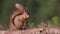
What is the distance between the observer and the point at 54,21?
5.73 meters

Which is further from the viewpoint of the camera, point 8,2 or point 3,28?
point 8,2

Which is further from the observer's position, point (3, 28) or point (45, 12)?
point (45, 12)

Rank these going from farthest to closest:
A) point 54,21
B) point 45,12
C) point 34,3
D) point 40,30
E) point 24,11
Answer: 1. point 34,3
2. point 45,12
3. point 54,21
4. point 24,11
5. point 40,30

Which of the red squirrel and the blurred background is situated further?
the blurred background

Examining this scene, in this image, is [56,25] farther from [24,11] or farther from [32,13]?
[32,13]

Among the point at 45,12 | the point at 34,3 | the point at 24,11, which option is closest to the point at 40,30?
the point at 24,11

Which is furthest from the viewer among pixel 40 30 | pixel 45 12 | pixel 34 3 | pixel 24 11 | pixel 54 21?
pixel 34 3

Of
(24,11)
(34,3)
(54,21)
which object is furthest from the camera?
(34,3)

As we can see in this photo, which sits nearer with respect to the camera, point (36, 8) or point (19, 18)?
point (19, 18)

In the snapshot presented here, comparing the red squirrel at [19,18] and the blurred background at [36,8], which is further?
the blurred background at [36,8]

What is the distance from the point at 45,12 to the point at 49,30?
3942 millimetres

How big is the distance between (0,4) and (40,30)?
497cm

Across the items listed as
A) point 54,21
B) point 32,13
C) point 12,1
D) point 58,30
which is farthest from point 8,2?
point 58,30

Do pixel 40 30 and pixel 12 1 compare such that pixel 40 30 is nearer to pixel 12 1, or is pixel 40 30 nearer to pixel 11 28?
pixel 11 28
